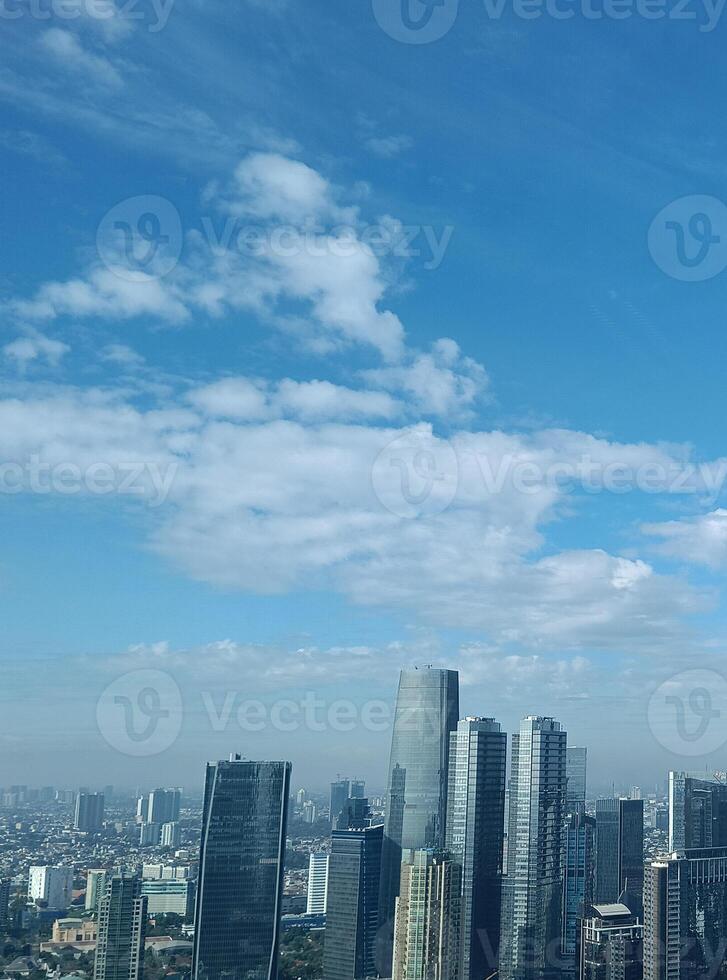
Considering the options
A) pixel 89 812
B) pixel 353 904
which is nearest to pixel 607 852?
pixel 353 904

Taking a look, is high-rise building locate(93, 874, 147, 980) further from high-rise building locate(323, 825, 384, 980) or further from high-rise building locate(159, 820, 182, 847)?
high-rise building locate(323, 825, 384, 980)

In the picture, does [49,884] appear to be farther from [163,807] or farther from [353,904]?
[353,904]

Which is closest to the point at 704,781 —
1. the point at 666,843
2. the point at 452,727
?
the point at 666,843

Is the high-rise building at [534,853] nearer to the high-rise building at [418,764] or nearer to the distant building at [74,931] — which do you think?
the high-rise building at [418,764]

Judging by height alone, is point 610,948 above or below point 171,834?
below

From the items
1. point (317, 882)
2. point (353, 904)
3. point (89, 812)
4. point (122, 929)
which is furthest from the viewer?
point (317, 882)

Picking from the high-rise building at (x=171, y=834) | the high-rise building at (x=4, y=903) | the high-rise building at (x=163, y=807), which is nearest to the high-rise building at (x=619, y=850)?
the high-rise building at (x=171, y=834)
